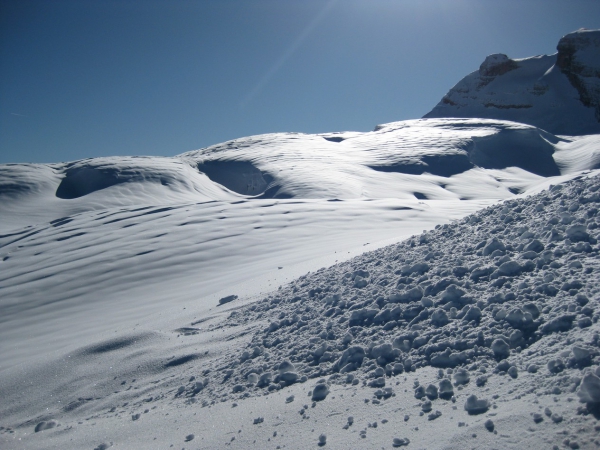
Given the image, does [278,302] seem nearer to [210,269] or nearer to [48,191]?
[210,269]

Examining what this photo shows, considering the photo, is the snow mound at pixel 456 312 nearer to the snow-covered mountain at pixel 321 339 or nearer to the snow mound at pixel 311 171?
the snow-covered mountain at pixel 321 339

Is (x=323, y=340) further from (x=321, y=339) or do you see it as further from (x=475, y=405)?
(x=475, y=405)

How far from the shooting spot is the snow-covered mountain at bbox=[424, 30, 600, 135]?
5153 centimetres

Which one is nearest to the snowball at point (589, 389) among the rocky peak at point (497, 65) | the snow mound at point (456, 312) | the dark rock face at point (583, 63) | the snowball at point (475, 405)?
the snow mound at point (456, 312)

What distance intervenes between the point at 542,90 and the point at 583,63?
643 cm

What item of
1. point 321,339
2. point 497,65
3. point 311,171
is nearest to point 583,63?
point 497,65

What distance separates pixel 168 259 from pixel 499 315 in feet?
25.5

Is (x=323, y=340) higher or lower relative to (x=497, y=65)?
lower

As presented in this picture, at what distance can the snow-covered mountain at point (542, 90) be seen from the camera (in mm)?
51531

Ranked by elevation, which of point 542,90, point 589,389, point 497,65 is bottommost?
point 589,389

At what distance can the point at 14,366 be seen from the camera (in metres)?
4.98

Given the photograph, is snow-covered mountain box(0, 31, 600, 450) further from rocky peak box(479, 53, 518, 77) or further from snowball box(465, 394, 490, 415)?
rocky peak box(479, 53, 518, 77)

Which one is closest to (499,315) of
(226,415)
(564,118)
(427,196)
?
(226,415)

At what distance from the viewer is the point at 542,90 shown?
184 feet
